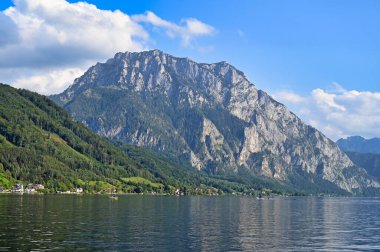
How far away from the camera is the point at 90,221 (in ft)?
380

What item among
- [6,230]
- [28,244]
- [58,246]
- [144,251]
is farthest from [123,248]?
[6,230]

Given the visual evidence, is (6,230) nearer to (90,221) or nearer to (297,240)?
(90,221)

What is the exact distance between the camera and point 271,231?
11056 cm

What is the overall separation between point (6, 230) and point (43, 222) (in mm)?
18741

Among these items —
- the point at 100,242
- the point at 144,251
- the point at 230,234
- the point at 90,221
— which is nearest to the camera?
the point at 144,251

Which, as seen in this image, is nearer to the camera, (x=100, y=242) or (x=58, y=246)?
(x=58, y=246)

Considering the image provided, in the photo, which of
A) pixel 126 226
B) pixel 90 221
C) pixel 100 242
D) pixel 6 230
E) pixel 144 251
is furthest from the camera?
pixel 90 221

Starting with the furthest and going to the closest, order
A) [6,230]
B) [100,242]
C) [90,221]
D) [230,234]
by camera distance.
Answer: [90,221] → [230,234] → [6,230] → [100,242]

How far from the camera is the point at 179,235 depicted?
311 ft

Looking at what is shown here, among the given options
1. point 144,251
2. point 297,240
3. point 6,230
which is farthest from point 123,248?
point 297,240

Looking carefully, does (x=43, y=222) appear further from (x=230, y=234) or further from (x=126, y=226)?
(x=230, y=234)

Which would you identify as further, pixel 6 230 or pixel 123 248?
pixel 6 230

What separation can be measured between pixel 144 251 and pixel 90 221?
4662 cm

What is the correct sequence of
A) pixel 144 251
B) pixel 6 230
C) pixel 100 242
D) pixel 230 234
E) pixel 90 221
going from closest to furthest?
pixel 144 251 < pixel 100 242 < pixel 6 230 < pixel 230 234 < pixel 90 221
